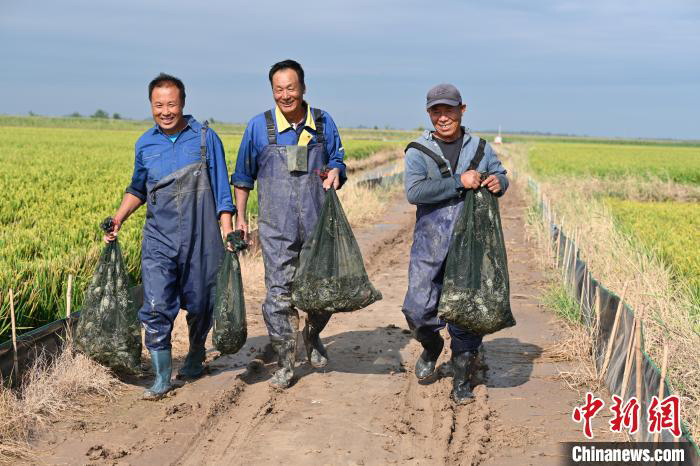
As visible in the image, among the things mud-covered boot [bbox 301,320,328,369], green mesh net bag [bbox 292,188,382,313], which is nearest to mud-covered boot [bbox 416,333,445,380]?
green mesh net bag [bbox 292,188,382,313]

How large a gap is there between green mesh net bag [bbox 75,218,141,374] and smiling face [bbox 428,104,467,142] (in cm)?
→ 219

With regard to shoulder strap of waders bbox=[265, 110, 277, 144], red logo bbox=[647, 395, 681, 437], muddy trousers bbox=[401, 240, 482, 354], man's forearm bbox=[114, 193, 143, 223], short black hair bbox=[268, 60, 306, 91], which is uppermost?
short black hair bbox=[268, 60, 306, 91]

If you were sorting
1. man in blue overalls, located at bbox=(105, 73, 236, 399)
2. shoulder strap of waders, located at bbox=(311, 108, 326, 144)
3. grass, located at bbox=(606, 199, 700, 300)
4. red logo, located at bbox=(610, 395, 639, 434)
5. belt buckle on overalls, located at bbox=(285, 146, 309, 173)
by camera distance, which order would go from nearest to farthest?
red logo, located at bbox=(610, 395, 639, 434)
man in blue overalls, located at bbox=(105, 73, 236, 399)
belt buckle on overalls, located at bbox=(285, 146, 309, 173)
shoulder strap of waders, located at bbox=(311, 108, 326, 144)
grass, located at bbox=(606, 199, 700, 300)

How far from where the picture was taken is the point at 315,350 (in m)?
6.15

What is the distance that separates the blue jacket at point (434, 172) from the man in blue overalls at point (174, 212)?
123cm

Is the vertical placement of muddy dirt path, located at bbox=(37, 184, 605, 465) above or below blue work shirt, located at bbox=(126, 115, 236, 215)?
below

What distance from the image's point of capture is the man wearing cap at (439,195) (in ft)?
16.7

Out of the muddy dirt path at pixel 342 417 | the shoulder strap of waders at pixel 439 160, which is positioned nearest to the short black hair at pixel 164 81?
the shoulder strap of waders at pixel 439 160

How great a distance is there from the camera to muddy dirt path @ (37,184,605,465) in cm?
439

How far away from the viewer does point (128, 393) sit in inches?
216

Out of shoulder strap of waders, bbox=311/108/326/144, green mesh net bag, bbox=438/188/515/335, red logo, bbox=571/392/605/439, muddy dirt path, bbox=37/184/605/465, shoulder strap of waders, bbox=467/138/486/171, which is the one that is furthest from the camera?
shoulder strap of waders, bbox=311/108/326/144

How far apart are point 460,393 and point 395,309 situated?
304 centimetres

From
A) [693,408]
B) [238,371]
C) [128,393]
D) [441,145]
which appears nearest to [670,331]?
[693,408]

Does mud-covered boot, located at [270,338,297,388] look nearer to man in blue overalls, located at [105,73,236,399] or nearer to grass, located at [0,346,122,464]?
man in blue overalls, located at [105,73,236,399]
